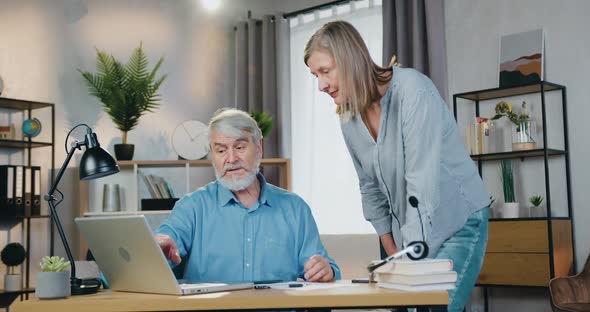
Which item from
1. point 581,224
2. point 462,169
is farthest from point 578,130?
point 462,169

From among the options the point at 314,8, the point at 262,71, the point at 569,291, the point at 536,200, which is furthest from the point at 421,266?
the point at 262,71

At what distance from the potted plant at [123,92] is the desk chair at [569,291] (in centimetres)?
297

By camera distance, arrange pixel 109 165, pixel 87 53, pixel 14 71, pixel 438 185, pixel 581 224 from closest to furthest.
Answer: pixel 438 185 < pixel 109 165 < pixel 581 224 < pixel 14 71 < pixel 87 53

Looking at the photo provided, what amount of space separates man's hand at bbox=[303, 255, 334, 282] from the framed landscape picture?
287 centimetres

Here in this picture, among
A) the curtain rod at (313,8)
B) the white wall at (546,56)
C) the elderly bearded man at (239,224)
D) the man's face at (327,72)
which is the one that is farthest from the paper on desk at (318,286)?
the curtain rod at (313,8)

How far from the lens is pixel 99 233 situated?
1931mm

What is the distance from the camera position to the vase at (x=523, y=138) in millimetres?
4531

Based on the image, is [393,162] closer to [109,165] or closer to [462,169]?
[462,169]

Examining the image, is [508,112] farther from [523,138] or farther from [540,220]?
[540,220]

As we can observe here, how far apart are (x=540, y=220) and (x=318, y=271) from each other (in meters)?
2.64

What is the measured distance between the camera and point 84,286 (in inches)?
75.7

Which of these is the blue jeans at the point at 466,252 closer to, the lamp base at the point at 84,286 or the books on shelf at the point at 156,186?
the lamp base at the point at 84,286

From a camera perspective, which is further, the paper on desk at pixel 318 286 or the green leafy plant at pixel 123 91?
the green leafy plant at pixel 123 91

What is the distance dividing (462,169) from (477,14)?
10.6ft
